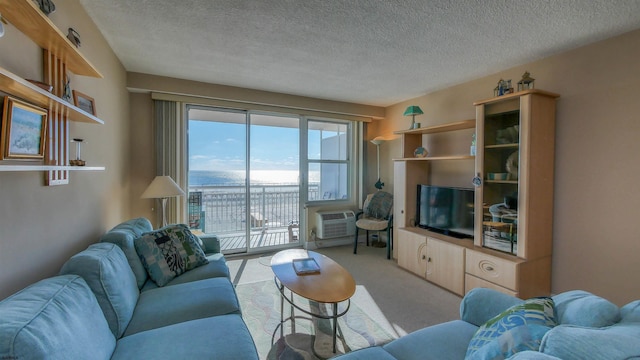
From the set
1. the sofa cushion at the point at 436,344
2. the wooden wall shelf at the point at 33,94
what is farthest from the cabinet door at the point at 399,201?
the wooden wall shelf at the point at 33,94

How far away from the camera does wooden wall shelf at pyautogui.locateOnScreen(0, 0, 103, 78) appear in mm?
1036

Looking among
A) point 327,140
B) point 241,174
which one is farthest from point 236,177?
point 327,140

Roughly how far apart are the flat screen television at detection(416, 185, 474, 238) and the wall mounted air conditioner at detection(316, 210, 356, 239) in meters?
1.26

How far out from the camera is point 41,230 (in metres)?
1.37

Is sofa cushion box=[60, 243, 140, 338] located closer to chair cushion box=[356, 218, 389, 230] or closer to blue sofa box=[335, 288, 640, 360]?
blue sofa box=[335, 288, 640, 360]

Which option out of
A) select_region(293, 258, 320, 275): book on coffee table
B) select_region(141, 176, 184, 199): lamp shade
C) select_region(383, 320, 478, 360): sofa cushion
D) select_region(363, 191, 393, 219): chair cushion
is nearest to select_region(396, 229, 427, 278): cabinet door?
select_region(363, 191, 393, 219): chair cushion

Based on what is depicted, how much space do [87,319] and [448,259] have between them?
2921 mm

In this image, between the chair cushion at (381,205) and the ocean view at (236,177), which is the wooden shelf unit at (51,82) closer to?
the ocean view at (236,177)

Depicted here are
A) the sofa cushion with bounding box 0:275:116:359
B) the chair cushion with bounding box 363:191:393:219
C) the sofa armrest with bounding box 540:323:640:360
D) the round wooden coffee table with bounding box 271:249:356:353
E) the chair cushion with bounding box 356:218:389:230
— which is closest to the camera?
the sofa armrest with bounding box 540:323:640:360

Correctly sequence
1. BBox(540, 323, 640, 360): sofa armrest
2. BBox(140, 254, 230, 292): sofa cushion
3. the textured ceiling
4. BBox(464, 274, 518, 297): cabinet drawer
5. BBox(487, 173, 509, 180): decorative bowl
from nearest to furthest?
BBox(540, 323, 640, 360): sofa armrest, the textured ceiling, BBox(140, 254, 230, 292): sofa cushion, BBox(464, 274, 518, 297): cabinet drawer, BBox(487, 173, 509, 180): decorative bowl

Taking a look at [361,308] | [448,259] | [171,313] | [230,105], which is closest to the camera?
[171,313]

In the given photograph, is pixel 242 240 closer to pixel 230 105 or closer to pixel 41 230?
pixel 230 105

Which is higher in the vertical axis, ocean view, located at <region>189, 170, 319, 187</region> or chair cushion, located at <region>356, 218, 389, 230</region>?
ocean view, located at <region>189, 170, 319, 187</region>

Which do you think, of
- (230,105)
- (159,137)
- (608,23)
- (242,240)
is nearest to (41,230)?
(159,137)
